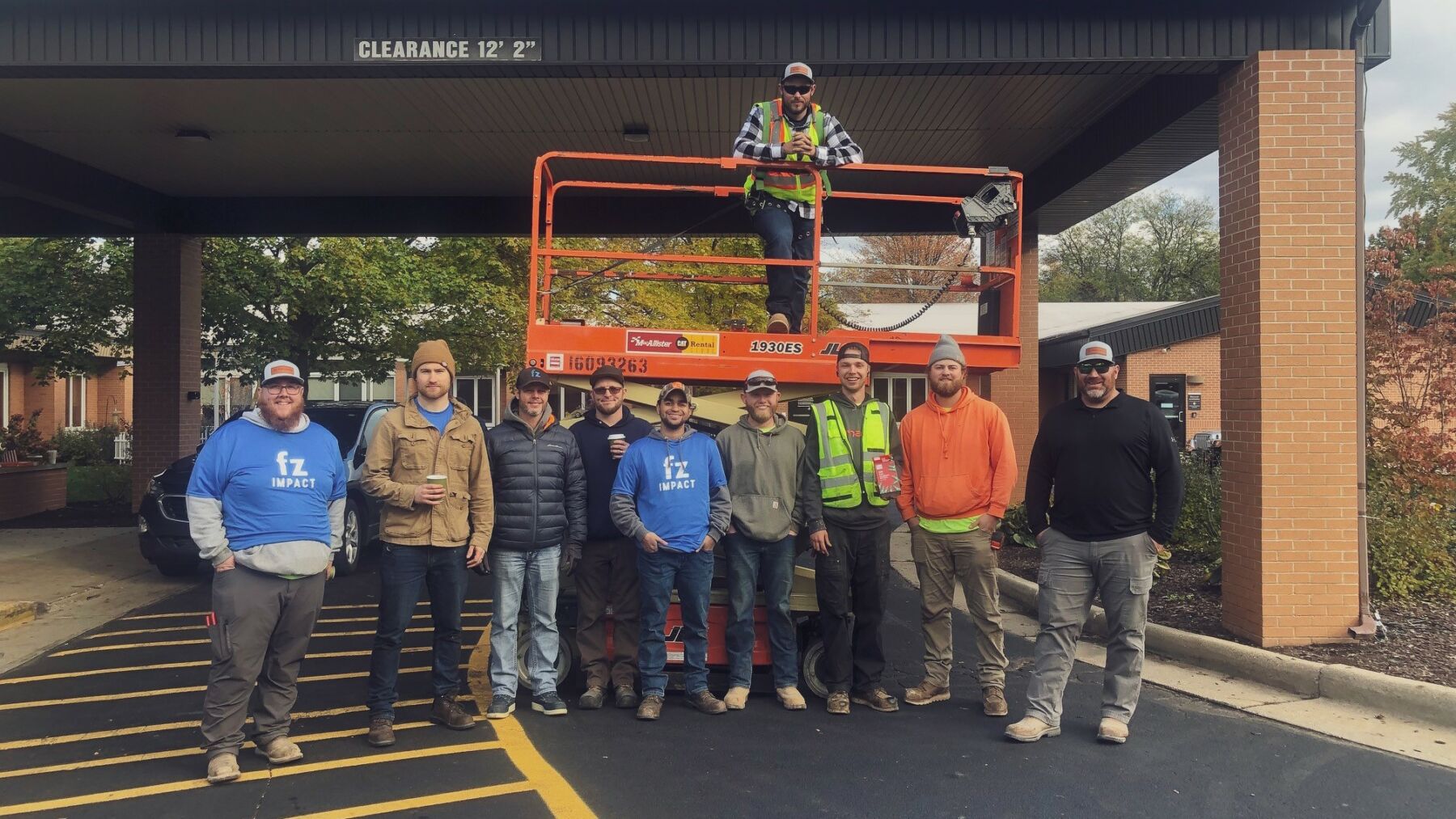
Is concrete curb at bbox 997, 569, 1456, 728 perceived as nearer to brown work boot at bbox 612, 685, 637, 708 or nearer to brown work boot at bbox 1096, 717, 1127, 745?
brown work boot at bbox 1096, 717, 1127, 745

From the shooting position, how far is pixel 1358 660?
6.14 metres

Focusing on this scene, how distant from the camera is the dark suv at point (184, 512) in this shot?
9.65 meters

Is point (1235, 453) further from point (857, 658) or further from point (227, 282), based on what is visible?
point (227, 282)

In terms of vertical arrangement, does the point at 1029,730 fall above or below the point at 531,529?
below

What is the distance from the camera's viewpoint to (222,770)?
4.54 m

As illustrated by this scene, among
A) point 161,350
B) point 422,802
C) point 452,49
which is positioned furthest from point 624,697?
point 161,350

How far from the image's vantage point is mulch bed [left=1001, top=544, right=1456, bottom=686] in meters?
5.97

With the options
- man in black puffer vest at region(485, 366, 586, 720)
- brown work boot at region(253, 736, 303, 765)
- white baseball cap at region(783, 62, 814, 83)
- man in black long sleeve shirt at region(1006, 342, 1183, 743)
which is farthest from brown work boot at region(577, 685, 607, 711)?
white baseball cap at region(783, 62, 814, 83)

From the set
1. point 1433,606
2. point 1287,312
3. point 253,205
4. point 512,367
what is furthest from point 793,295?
point 512,367

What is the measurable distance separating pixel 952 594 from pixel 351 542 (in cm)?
679

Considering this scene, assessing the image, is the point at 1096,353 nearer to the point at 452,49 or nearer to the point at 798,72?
the point at 798,72

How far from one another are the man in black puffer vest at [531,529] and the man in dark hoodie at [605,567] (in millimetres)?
121

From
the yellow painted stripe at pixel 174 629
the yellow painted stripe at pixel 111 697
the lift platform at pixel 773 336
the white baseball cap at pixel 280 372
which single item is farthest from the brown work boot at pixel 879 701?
the white baseball cap at pixel 280 372

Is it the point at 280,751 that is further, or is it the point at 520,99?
the point at 520,99
